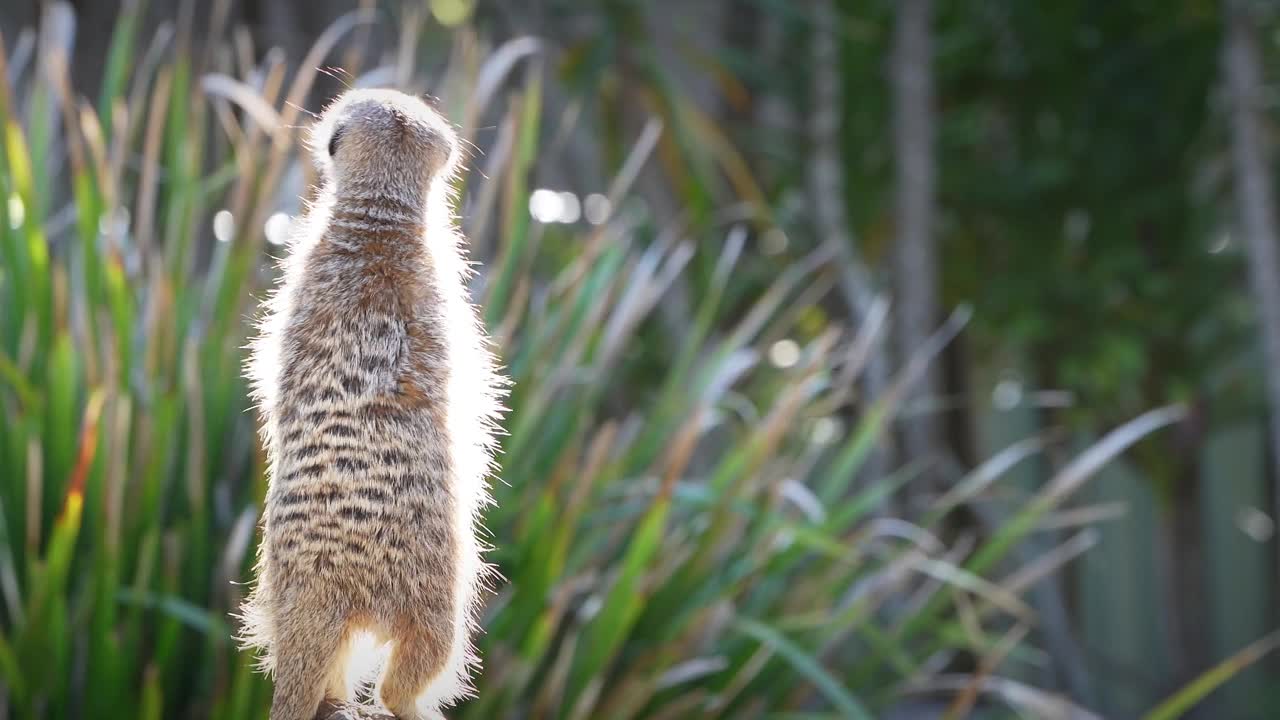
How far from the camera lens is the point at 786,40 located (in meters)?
5.10

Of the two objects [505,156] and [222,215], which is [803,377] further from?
[222,215]

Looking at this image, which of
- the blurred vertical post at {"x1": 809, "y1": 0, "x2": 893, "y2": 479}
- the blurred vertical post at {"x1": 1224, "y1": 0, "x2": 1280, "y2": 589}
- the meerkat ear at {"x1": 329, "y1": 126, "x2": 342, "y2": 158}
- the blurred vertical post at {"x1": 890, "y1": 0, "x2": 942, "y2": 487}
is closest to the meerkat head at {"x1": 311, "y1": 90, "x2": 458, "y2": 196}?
the meerkat ear at {"x1": 329, "y1": 126, "x2": 342, "y2": 158}

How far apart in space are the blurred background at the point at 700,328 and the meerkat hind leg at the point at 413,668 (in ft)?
1.14

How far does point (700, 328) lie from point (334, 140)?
4.36 ft

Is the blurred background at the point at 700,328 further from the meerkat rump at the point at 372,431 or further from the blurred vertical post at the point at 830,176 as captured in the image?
the meerkat rump at the point at 372,431

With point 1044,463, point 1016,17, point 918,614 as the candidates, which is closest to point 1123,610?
point 1044,463

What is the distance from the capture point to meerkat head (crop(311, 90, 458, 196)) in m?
0.49

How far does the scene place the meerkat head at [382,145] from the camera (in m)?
0.49

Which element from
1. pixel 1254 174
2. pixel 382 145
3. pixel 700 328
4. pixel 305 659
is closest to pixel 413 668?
pixel 305 659

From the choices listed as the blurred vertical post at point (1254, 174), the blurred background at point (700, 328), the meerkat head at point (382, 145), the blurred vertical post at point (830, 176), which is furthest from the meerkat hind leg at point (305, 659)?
the blurred vertical post at point (1254, 174)

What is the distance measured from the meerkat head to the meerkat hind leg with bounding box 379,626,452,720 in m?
0.18

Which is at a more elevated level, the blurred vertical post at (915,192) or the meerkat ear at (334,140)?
the blurred vertical post at (915,192)

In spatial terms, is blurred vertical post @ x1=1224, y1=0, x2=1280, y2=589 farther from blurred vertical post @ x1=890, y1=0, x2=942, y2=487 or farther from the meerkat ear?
the meerkat ear

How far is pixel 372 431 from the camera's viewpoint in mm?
463
